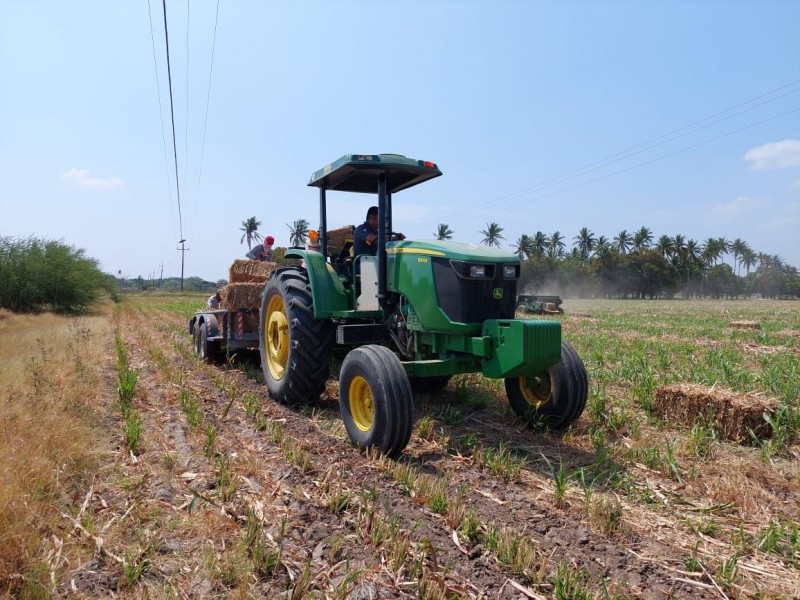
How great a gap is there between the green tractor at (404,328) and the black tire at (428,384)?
3.07ft

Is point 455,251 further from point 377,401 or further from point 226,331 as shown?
point 226,331

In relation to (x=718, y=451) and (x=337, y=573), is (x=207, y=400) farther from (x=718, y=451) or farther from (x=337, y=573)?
(x=718, y=451)

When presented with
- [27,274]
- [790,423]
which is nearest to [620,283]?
[27,274]

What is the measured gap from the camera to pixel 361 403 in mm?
4543

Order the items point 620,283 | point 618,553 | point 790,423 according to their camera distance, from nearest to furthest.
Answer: point 618,553 < point 790,423 < point 620,283

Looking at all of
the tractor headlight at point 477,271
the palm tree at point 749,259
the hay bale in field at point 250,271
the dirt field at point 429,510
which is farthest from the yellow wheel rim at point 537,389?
the palm tree at point 749,259

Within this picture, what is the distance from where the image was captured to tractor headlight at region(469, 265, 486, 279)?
445cm

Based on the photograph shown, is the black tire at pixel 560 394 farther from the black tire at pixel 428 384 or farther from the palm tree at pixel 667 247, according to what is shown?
the palm tree at pixel 667 247

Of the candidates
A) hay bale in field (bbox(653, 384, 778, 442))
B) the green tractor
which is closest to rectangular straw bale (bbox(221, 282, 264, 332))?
the green tractor

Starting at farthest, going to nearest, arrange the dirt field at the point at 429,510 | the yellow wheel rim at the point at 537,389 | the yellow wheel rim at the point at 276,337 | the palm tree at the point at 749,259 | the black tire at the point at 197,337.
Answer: the palm tree at the point at 749,259 → the black tire at the point at 197,337 → the yellow wheel rim at the point at 276,337 → the yellow wheel rim at the point at 537,389 → the dirt field at the point at 429,510

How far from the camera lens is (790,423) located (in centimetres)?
454

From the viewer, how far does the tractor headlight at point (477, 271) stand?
14.6ft

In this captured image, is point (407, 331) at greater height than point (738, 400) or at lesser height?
greater

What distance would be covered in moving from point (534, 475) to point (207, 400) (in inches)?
157
